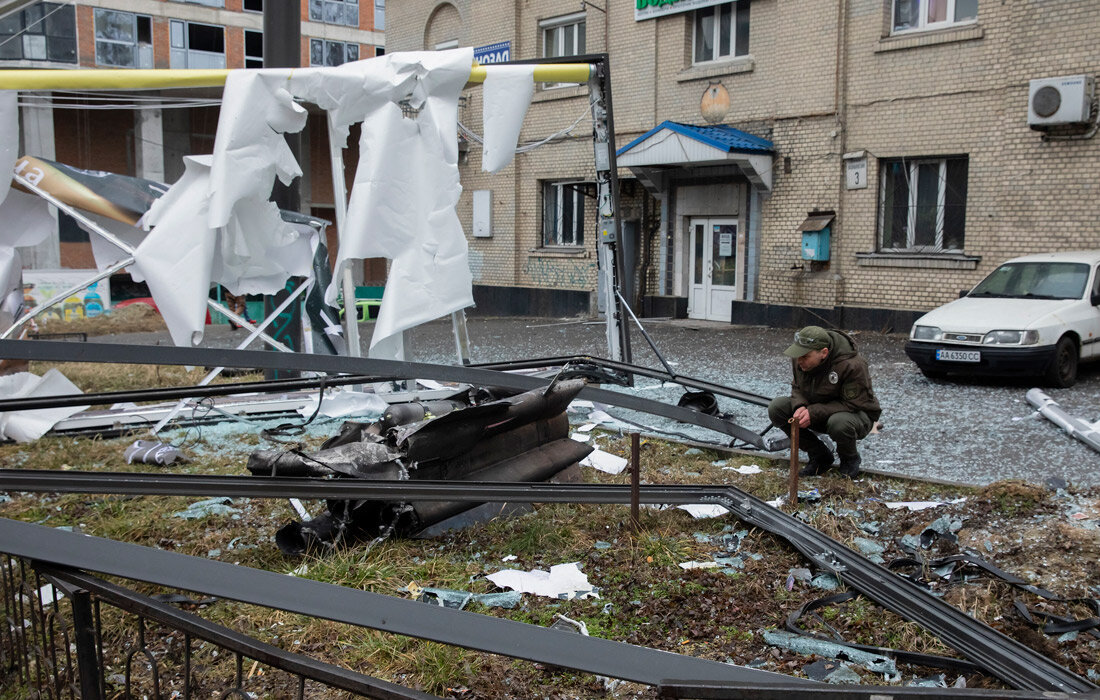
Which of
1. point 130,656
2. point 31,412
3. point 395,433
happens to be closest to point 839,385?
point 395,433

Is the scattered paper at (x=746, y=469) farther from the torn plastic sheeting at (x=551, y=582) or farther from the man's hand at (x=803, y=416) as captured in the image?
the torn plastic sheeting at (x=551, y=582)

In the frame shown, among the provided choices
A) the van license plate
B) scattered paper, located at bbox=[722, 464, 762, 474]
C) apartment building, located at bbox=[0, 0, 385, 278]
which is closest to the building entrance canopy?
the van license plate

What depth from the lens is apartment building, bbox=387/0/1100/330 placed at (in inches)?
548

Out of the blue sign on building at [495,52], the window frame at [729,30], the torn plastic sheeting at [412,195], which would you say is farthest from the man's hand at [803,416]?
the blue sign on building at [495,52]

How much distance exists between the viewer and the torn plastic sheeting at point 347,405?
836 cm

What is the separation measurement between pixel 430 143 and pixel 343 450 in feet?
10.9

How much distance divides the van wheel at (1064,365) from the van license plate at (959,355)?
776 millimetres

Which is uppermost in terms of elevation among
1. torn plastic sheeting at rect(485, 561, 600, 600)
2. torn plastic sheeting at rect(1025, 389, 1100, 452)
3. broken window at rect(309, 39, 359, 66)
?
broken window at rect(309, 39, 359, 66)

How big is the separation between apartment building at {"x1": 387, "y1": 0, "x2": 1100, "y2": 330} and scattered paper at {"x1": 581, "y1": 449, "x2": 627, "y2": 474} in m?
10.2

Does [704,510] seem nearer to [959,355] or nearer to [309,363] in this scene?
[309,363]

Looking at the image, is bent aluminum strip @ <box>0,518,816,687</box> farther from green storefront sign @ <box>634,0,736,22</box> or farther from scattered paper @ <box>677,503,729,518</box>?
green storefront sign @ <box>634,0,736,22</box>

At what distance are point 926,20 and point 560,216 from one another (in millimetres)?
9091

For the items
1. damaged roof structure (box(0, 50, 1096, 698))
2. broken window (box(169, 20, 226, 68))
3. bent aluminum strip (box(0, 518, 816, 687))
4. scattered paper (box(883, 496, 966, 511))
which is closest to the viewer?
bent aluminum strip (box(0, 518, 816, 687))

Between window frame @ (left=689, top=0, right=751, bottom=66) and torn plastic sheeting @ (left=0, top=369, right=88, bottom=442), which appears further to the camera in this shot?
window frame @ (left=689, top=0, right=751, bottom=66)
